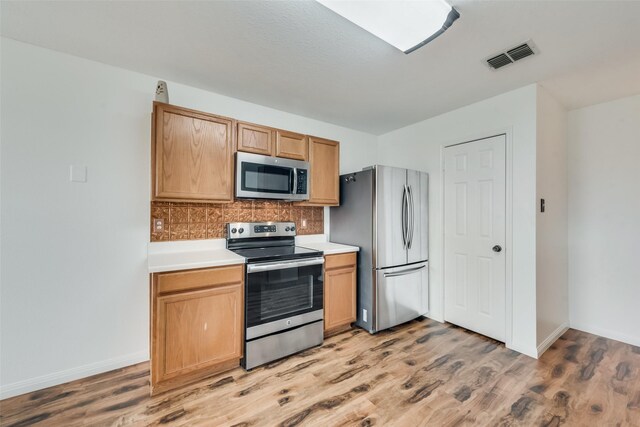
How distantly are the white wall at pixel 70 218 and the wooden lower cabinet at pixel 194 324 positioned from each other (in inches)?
24.4

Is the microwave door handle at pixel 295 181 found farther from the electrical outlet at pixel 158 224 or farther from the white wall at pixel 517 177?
the white wall at pixel 517 177

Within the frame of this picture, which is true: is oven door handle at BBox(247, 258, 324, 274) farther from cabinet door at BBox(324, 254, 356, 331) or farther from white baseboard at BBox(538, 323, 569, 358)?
white baseboard at BBox(538, 323, 569, 358)

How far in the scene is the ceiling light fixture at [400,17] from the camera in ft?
4.72

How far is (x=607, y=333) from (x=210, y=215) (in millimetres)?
4211

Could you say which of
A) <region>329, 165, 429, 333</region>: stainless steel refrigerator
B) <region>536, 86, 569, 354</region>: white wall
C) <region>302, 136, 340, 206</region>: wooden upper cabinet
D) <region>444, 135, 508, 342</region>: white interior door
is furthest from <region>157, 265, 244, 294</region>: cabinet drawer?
<region>536, 86, 569, 354</region>: white wall

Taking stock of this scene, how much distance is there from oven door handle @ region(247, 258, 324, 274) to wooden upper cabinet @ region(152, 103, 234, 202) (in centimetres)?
68

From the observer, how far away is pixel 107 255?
7.13 ft

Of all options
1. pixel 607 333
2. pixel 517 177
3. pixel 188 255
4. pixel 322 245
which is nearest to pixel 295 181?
pixel 322 245

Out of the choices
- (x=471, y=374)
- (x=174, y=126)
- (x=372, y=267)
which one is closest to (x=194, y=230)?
(x=174, y=126)

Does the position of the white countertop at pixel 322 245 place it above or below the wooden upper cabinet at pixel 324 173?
below

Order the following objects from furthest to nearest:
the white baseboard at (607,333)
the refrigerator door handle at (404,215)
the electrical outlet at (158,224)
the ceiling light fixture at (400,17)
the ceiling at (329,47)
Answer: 1. the refrigerator door handle at (404,215)
2. the white baseboard at (607,333)
3. the electrical outlet at (158,224)
4. the ceiling at (329,47)
5. the ceiling light fixture at (400,17)

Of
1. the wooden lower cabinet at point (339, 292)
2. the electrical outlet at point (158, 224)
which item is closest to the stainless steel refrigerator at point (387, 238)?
the wooden lower cabinet at point (339, 292)

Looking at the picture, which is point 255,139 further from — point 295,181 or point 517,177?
point 517,177

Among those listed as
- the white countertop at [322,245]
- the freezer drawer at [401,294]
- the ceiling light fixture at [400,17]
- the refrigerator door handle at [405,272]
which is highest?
the ceiling light fixture at [400,17]
